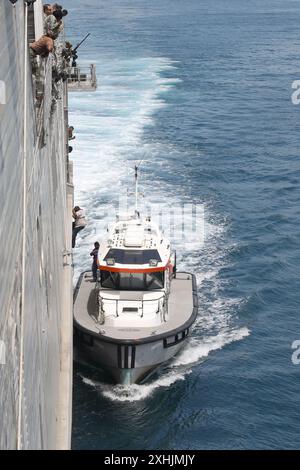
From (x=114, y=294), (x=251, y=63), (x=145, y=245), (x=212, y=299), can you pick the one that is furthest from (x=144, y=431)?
(x=251, y=63)

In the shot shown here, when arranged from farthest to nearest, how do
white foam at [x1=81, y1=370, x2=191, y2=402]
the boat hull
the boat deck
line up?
white foam at [x1=81, y1=370, x2=191, y2=402]
the boat deck
the boat hull

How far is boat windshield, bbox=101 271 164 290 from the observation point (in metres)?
30.4

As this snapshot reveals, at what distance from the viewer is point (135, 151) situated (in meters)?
56.5

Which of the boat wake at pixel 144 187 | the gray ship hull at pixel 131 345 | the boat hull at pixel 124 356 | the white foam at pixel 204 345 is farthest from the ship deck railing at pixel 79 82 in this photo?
the boat hull at pixel 124 356

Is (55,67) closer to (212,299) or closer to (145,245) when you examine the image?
(145,245)

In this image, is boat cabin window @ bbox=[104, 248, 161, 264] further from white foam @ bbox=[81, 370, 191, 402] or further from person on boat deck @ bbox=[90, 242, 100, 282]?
white foam @ bbox=[81, 370, 191, 402]

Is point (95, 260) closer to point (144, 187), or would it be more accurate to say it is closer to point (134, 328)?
point (134, 328)

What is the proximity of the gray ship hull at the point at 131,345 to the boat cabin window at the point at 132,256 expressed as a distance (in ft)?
6.96

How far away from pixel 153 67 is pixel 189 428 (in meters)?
62.8

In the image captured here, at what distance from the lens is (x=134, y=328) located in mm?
28797

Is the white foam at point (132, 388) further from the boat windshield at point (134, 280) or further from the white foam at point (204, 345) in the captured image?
the boat windshield at point (134, 280)

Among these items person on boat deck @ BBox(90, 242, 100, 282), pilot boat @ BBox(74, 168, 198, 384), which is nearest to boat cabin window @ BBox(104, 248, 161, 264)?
pilot boat @ BBox(74, 168, 198, 384)

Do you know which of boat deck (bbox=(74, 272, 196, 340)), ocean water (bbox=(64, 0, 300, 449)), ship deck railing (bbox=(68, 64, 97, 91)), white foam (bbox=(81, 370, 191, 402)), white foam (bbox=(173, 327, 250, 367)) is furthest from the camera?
ship deck railing (bbox=(68, 64, 97, 91))
